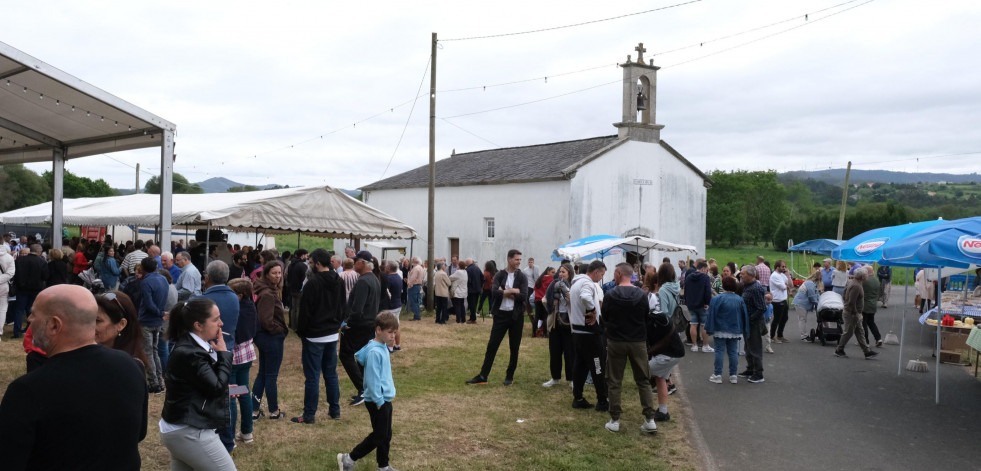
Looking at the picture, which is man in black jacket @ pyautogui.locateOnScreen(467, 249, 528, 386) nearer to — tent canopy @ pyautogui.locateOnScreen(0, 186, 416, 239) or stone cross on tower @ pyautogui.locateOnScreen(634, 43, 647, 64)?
tent canopy @ pyautogui.locateOnScreen(0, 186, 416, 239)

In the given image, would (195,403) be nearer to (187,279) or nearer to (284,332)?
A: (284,332)

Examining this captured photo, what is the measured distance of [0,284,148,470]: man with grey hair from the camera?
2285 mm

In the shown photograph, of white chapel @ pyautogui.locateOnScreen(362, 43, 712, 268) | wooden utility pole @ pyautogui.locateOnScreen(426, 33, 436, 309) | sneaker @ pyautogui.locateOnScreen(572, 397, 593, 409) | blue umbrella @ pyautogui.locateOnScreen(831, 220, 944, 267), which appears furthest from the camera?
white chapel @ pyautogui.locateOnScreen(362, 43, 712, 268)

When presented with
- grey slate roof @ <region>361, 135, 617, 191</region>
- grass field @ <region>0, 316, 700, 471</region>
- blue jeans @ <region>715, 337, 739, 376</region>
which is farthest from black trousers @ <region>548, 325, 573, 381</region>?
grey slate roof @ <region>361, 135, 617, 191</region>

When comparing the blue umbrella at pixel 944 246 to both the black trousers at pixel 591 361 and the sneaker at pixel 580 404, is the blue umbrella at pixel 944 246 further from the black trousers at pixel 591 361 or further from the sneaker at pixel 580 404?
the sneaker at pixel 580 404

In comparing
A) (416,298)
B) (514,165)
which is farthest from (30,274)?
(514,165)

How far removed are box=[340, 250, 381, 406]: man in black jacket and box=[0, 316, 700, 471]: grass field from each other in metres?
0.46

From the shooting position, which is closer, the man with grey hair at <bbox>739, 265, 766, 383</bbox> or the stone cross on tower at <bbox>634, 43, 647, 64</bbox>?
the man with grey hair at <bbox>739, 265, 766, 383</bbox>

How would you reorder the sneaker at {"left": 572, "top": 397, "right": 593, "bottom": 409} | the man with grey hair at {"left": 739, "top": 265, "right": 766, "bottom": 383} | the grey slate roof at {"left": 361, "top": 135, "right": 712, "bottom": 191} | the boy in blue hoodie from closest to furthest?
the boy in blue hoodie → the sneaker at {"left": 572, "top": 397, "right": 593, "bottom": 409} → the man with grey hair at {"left": 739, "top": 265, "right": 766, "bottom": 383} → the grey slate roof at {"left": 361, "top": 135, "right": 712, "bottom": 191}

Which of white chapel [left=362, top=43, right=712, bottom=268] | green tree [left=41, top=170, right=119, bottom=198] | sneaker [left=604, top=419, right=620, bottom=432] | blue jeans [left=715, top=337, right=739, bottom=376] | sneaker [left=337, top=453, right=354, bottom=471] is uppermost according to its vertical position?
green tree [left=41, top=170, right=119, bottom=198]

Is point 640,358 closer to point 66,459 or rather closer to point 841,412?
point 841,412

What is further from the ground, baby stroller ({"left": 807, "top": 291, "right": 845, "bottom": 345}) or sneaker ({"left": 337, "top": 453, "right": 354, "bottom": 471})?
baby stroller ({"left": 807, "top": 291, "right": 845, "bottom": 345})

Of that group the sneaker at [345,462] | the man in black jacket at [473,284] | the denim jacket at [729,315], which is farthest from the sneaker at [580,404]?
the man in black jacket at [473,284]

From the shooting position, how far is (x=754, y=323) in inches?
410
